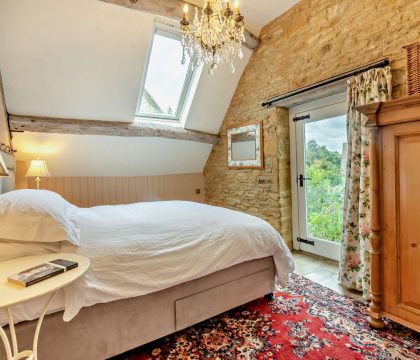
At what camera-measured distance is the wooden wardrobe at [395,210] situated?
1.61 metres

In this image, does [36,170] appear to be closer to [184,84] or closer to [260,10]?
[184,84]

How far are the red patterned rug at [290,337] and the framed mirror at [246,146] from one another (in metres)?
2.17

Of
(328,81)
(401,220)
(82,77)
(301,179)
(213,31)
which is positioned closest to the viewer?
(401,220)

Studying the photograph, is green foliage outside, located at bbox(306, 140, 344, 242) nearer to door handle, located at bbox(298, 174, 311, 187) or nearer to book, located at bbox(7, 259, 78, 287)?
door handle, located at bbox(298, 174, 311, 187)

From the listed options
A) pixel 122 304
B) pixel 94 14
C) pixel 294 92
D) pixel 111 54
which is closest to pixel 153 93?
pixel 111 54

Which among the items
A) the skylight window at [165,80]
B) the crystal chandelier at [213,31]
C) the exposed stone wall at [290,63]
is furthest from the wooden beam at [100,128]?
the crystal chandelier at [213,31]

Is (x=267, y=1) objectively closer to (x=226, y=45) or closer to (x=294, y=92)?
(x=294, y=92)

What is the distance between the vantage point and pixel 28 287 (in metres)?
0.98

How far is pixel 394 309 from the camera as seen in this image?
1732 mm

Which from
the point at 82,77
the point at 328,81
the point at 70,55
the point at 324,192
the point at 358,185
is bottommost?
the point at 324,192

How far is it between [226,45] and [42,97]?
8.19 feet

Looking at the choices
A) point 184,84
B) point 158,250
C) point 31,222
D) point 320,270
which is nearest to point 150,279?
point 158,250

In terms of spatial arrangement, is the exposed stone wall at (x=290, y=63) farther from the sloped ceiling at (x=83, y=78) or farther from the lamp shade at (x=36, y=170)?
the lamp shade at (x=36, y=170)

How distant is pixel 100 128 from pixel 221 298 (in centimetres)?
294
